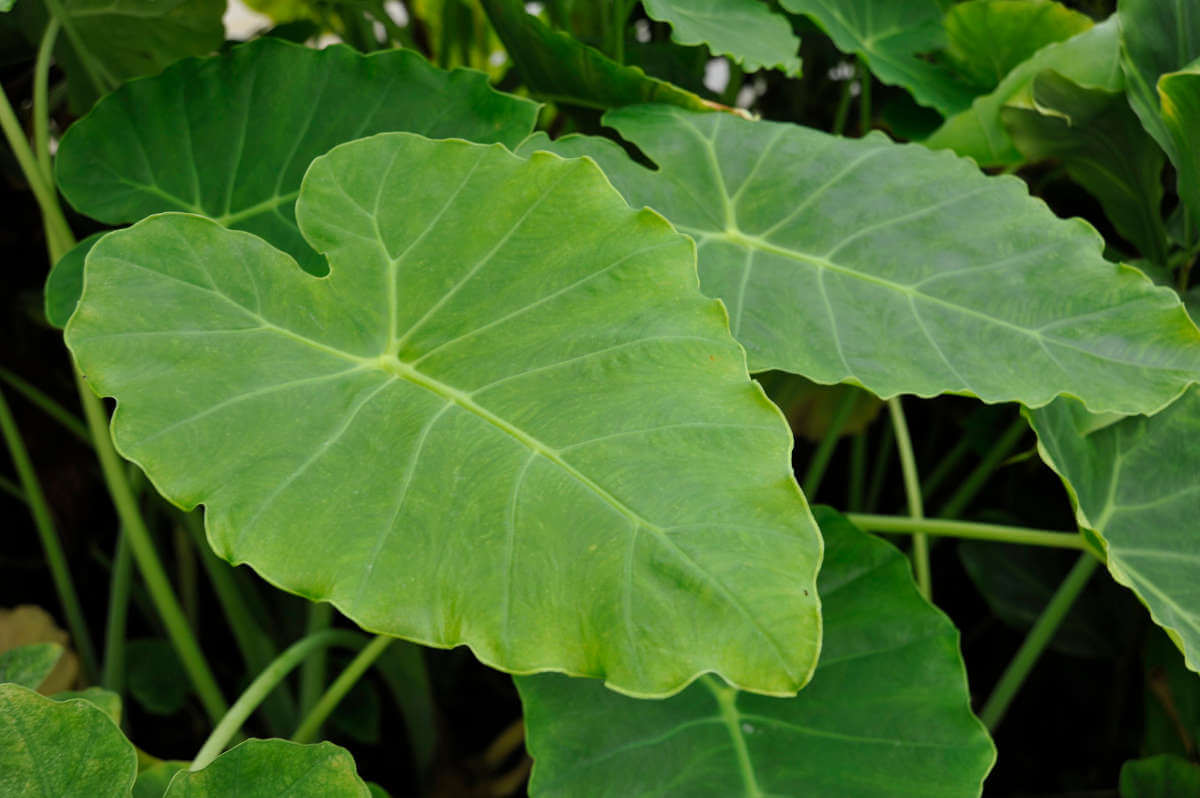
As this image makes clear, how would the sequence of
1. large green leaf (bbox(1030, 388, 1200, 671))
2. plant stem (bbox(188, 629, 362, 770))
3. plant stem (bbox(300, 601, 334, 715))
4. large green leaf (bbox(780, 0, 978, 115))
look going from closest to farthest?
1. plant stem (bbox(188, 629, 362, 770))
2. large green leaf (bbox(1030, 388, 1200, 671))
3. plant stem (bbox(300, 601, 334, 715))
4. large green leaf (bbox(780, 0, 978, 115))

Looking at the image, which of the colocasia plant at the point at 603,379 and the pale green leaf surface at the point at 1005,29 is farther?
the pale green leaf surface at the point at 1005,29

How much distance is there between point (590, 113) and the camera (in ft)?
3.34

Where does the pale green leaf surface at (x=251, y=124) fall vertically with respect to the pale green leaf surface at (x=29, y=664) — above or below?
above

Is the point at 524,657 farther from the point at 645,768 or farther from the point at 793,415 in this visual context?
the point at 793,415

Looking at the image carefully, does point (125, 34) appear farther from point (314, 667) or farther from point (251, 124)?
point (314, 667)

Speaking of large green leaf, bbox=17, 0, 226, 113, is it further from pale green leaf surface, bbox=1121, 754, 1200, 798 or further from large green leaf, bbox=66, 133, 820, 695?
pale green leaf surface, bbox=1121, 754, 1200, 798

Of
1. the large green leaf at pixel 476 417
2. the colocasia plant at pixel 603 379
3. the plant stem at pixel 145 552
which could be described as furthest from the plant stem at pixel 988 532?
the plant stem at pixel 145 552

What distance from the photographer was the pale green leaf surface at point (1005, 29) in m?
1.07

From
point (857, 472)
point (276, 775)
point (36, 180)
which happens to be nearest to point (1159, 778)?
point (857, 472)

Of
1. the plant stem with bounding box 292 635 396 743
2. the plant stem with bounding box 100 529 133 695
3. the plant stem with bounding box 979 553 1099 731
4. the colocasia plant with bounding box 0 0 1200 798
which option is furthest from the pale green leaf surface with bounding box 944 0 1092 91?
the plant stem with bounding box 100 529 133 695

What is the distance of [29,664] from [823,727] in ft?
1.76

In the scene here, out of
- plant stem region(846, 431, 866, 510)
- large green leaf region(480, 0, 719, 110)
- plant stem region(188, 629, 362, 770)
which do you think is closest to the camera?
plant stem region(188, 629, 362, 770)

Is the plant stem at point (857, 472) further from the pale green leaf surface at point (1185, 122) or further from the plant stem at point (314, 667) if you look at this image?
the plant stem at point (314, 667)

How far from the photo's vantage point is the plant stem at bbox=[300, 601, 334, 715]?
95cm
